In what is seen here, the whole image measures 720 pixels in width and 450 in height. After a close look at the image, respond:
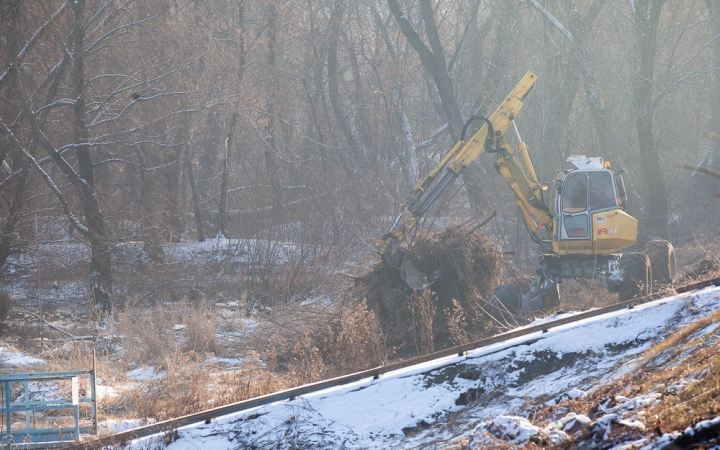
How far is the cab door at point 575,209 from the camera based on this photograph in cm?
1297

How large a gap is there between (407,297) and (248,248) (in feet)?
34.0

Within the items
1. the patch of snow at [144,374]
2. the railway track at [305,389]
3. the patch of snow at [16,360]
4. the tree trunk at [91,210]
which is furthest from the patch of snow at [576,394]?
the tree trunk at [91,210]

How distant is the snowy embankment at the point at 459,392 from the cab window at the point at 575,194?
19.1 feet

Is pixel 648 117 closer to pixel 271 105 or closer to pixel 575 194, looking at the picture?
pixel 575 194

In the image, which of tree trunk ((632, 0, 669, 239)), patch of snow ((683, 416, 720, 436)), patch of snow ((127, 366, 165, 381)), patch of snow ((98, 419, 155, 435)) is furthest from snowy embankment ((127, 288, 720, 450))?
tree trunk ((632, 0, 669, 239))

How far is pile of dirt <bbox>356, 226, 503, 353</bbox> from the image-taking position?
40.9 ft

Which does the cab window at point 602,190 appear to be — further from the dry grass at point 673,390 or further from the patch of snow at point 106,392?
the patch of snow at point 106,392

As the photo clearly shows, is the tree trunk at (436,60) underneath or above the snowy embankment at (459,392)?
above

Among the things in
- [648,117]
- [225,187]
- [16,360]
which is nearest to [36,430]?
[16,360]

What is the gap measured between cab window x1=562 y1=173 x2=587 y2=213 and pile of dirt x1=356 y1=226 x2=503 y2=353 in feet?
5.26

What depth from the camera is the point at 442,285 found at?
13.0 m

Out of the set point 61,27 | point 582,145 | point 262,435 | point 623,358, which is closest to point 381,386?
point 262,435

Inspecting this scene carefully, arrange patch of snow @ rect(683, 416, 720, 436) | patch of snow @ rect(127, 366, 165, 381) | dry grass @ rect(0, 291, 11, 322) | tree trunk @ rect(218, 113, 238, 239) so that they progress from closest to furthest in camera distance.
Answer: patch of snow @ rect(683, 416, 720, 436) < patch of snow @ rect(127, 366, 165, 381) < dry grass @ rect(0, 291, 11, 322) < tree trunk @ rect(218, 113, 238, 239)

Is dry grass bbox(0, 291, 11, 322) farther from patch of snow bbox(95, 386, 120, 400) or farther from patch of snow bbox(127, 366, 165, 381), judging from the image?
patch of snow bbox(95, 386, 120, 400)
